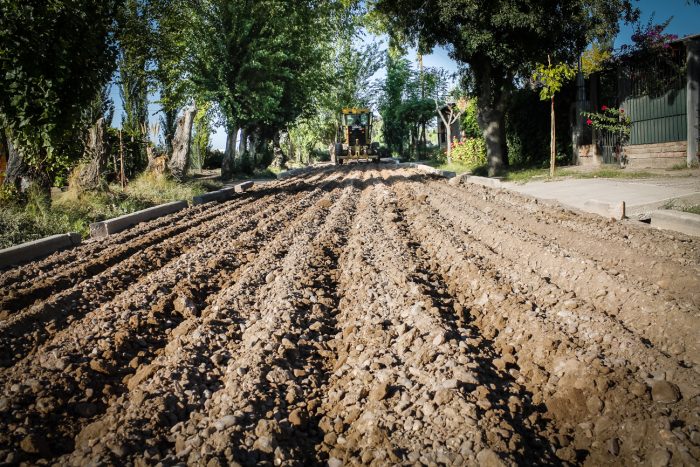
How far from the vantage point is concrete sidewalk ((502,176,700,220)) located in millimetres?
6359

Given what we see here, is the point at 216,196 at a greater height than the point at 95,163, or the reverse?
the point at 95,163

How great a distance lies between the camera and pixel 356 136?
30.4 m

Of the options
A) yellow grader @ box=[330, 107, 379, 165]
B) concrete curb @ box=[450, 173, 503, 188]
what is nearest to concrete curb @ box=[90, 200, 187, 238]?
concrete curb @ box=[450, 173, 503, 188]

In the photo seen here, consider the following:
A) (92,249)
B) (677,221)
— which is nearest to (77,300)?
(92,249)

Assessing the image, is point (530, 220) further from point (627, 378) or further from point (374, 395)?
point (374, 395)

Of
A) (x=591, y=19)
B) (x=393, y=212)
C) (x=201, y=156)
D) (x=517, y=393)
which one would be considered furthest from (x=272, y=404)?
(x=201, y=156)

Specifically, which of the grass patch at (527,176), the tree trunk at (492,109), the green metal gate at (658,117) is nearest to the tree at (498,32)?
the tree trunk at (492,109)

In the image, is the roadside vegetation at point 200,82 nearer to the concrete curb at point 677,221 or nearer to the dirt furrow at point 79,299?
the dirt furrow at point 79,299

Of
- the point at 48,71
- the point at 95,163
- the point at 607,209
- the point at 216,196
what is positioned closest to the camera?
the point at 607,209

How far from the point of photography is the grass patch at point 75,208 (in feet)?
23.0

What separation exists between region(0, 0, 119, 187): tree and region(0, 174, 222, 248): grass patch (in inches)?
34.1

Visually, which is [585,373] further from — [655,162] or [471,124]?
[471,124]

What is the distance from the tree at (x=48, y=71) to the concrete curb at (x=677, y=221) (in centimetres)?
928

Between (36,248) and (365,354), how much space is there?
5482 mm
